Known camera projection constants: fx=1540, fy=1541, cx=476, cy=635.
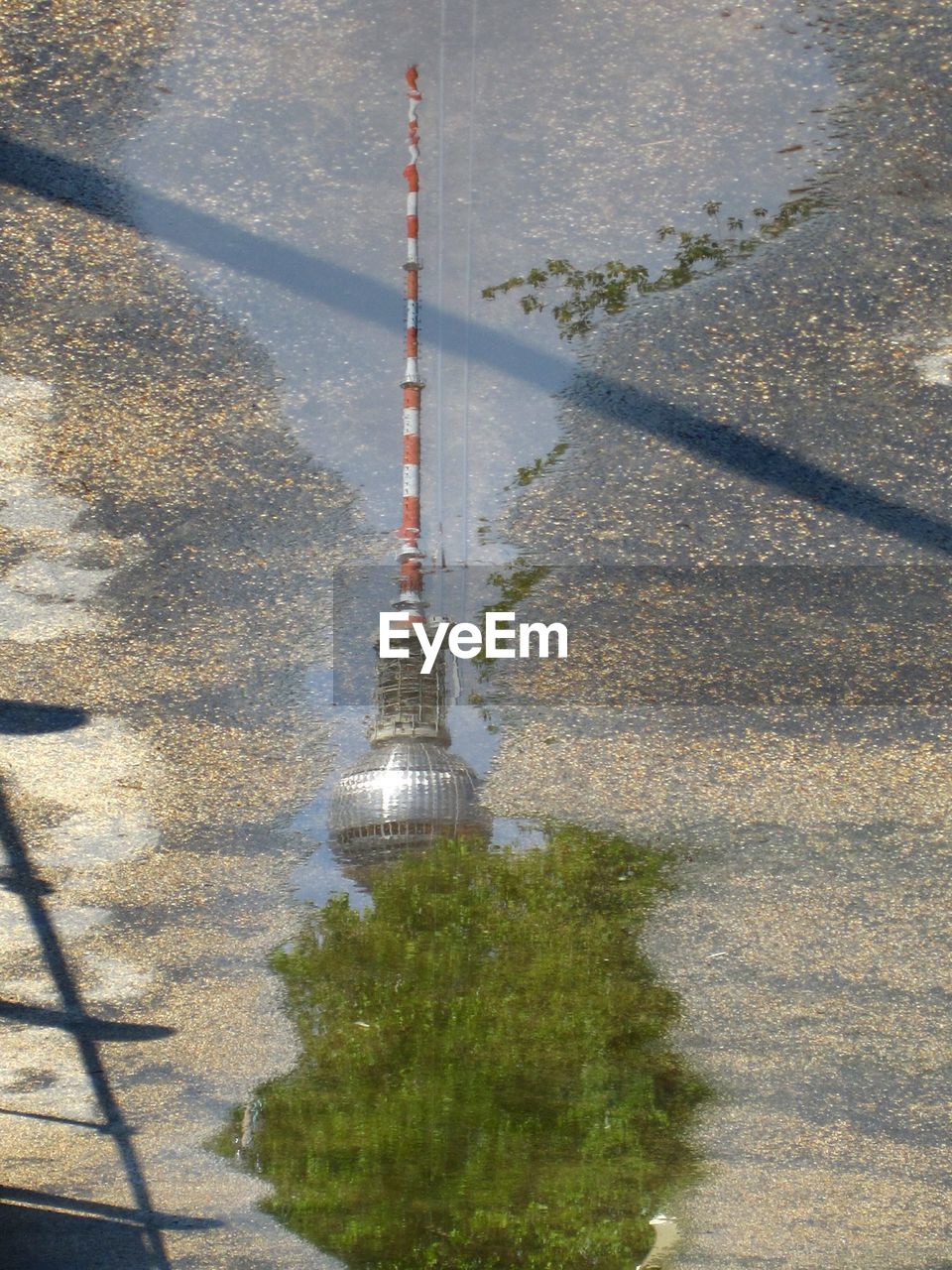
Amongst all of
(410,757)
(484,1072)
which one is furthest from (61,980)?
(410,757)

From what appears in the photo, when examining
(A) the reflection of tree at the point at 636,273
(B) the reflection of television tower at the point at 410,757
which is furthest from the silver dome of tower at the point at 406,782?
(A) the reflection of tree at the point at 636,273

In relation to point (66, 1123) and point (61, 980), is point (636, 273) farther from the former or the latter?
point (66, 1123)

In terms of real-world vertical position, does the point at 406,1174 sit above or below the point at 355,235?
below

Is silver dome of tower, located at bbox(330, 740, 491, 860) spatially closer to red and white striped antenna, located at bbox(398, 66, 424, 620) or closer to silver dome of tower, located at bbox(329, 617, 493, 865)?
silver dome of tower, located at bbox(329, 617, 493, 865)

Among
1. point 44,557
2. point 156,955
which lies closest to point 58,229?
point 44,557

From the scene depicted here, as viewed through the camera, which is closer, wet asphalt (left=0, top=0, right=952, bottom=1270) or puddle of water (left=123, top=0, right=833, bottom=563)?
puddle of water (left=123, top=0, right=833, bottom=563)

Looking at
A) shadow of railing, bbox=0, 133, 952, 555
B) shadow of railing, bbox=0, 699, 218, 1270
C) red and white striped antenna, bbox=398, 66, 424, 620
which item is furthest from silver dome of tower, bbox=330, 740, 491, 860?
shadow of railing, bbox=0, 133, 952, 555

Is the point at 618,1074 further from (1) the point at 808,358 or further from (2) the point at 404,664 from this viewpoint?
(1) the point at 808,358
